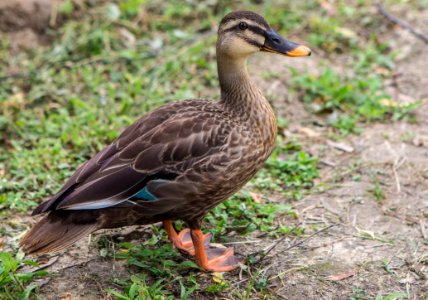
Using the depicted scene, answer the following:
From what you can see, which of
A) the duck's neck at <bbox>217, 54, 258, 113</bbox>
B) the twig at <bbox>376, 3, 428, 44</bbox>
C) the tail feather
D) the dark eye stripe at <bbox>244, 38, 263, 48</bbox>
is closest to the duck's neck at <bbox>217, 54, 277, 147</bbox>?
the duck's neck at <bbox>217, 54, 258, 113</bbox>

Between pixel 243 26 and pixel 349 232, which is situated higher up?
pixel 243 26

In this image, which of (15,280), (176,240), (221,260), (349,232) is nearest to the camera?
(15,280)

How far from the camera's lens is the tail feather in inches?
145

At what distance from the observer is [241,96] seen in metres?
4.15

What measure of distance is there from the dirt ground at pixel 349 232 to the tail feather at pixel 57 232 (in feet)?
0.91

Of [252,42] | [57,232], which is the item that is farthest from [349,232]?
[57,232]

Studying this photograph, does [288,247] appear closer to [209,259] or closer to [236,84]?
[209,259]

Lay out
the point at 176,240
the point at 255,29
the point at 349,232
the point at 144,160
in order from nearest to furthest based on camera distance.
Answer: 1. the point at 144,160
2. the point at 255,29
3. the point at 176,240
4. the point at 349,232

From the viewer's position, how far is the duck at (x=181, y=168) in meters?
3.73

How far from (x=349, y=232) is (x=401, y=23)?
3.35m

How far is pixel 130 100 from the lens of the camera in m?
5.86

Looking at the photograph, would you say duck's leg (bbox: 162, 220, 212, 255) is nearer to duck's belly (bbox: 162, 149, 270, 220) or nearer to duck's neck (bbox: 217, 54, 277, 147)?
duck's belly (bbox: 162, 149, 270, 220)

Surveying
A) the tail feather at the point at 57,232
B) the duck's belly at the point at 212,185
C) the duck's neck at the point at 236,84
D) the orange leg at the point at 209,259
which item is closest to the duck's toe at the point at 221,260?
the orange leg at the point at 209,259

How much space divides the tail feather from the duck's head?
1345mm
